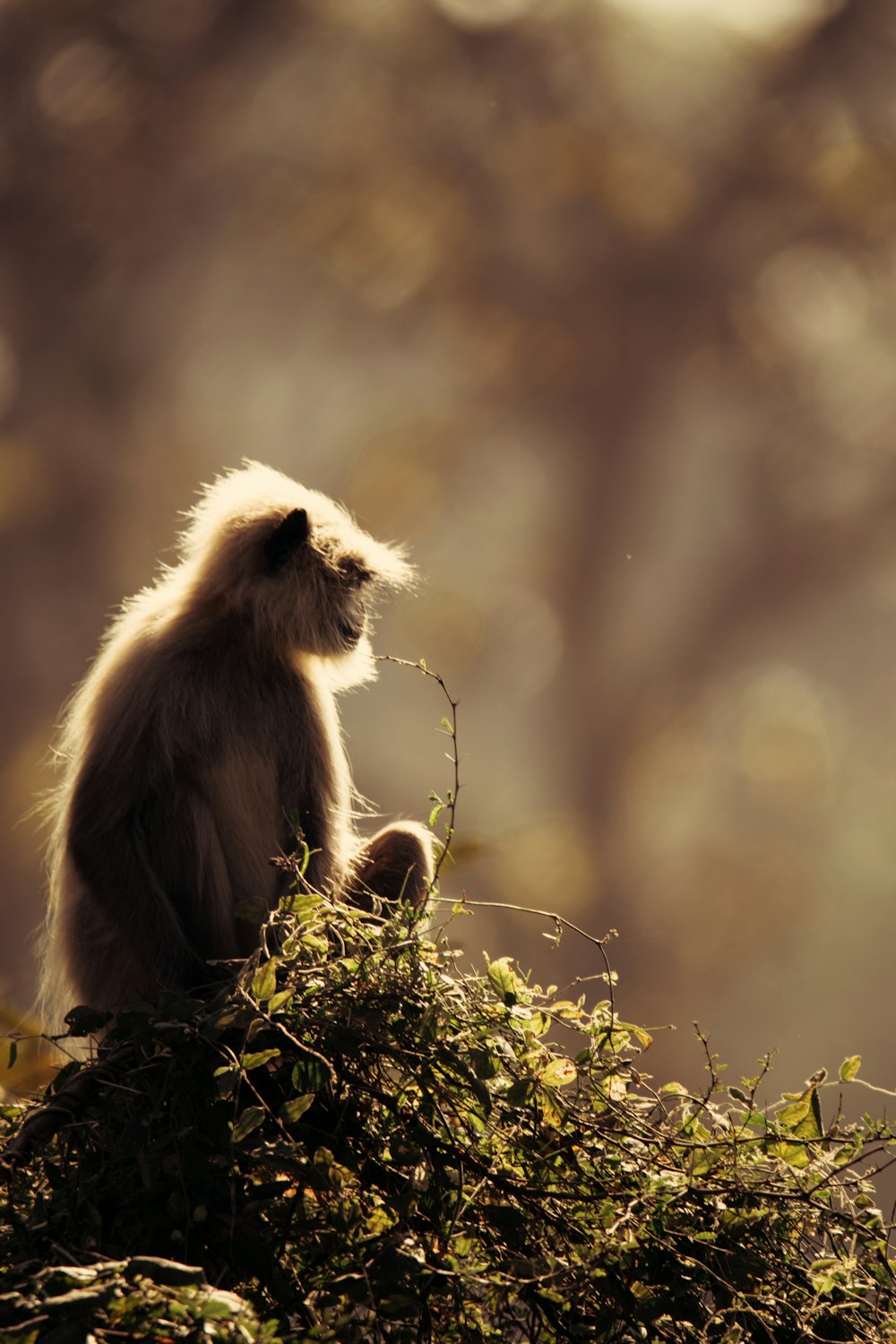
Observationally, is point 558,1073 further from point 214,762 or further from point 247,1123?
point 214,762

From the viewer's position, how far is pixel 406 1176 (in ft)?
4.79

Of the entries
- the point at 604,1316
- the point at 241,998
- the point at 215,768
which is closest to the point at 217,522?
the point at 215,768

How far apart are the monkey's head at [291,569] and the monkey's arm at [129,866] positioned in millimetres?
459

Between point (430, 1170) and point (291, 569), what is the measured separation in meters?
1.57

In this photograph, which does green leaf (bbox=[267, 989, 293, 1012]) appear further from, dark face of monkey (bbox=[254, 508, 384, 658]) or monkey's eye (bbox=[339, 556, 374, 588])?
monkey's eye (bbox=[339, 556, 374, 588])

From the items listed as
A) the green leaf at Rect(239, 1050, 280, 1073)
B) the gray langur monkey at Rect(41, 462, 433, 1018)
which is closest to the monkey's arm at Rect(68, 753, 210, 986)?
the gray langur monkey at Rect(41, 462, 433, 1018)

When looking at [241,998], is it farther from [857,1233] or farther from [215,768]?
[215,768]

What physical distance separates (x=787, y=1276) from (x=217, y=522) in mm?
2029

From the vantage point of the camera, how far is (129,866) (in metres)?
2.46

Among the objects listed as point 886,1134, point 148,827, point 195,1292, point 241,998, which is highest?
point 148,827

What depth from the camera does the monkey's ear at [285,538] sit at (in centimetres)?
274

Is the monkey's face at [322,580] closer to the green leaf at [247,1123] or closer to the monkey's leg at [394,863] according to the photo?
the monkey's leg at [394,863]

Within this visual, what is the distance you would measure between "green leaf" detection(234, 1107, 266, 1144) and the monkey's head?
1536 millimetres

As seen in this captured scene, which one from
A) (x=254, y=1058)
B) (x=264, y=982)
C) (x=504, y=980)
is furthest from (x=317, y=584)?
(x=254, y=1058)
